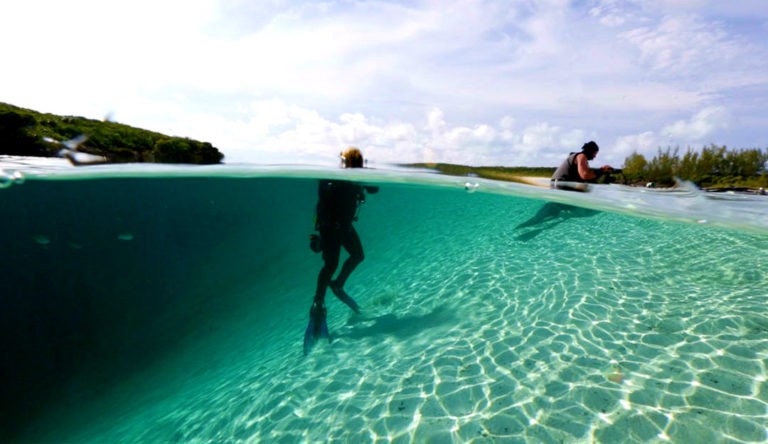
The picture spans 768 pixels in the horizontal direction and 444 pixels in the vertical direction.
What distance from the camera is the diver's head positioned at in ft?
26.3

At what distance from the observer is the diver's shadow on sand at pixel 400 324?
723 cm

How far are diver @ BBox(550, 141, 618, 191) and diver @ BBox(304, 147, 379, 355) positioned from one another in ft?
18.0

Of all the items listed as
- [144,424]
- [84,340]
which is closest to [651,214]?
[144,424]

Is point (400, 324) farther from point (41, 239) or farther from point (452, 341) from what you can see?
point (41, 239)

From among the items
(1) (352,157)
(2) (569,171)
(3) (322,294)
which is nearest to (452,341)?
(3) (322,294)

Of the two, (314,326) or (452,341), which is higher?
(452,341)

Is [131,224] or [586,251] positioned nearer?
[586,251]

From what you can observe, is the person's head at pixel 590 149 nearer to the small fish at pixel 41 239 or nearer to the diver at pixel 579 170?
the diver at pixel 579 170

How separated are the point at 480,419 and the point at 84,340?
18.8 meters

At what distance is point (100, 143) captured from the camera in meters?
15.7

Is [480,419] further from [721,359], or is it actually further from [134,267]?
[134,267]

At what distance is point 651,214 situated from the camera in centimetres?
1141

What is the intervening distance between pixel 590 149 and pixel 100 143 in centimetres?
1894

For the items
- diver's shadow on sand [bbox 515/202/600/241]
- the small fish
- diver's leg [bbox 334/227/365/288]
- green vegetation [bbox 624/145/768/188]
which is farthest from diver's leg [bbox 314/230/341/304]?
the small fish
